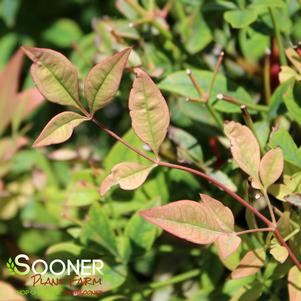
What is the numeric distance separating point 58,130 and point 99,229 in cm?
21

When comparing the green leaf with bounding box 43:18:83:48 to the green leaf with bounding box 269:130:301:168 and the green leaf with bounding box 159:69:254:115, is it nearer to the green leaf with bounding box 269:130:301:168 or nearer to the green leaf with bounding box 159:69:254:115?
the green leaf with bounding box 159:69:254:115

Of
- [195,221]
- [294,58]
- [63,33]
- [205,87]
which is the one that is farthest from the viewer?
[63,33]

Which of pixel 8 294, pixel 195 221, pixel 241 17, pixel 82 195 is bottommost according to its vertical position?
pixel 8 294

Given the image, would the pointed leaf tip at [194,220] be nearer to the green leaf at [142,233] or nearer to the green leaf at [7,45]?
the green leaf at [142,233]

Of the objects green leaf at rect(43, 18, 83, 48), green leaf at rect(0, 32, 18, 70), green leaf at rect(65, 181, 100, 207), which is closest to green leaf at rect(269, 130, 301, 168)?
green leaf at rect(65, 181, 100, 207)

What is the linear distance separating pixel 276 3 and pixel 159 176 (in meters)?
0.29

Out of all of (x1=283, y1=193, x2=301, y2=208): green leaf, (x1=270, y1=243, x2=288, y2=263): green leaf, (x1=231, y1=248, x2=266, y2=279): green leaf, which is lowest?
(x1=231, y1=248, x2=266, y2=279): green leaf

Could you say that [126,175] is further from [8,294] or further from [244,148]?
[8,294]

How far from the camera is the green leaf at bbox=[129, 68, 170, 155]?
606 millimetres

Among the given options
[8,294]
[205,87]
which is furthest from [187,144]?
[8,294]

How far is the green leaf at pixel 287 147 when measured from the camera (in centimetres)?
65

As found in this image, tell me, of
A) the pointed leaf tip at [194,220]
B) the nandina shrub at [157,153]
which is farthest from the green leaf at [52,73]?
the pointed leaf tip at [194,220]

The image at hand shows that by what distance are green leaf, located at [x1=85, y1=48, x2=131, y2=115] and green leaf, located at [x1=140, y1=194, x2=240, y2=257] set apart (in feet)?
0.43

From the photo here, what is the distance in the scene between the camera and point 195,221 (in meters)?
0.59
